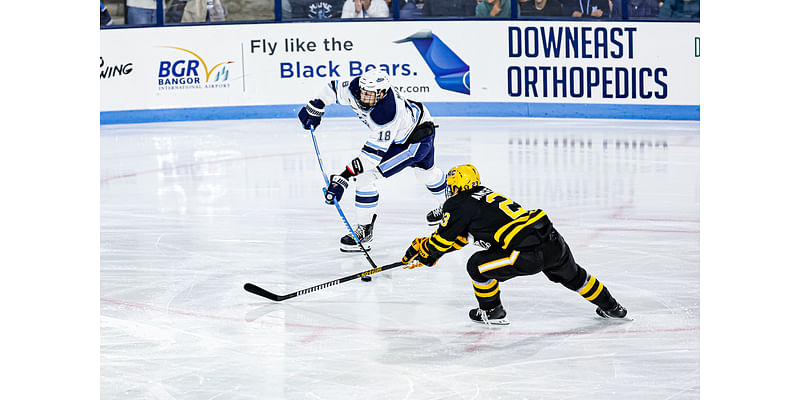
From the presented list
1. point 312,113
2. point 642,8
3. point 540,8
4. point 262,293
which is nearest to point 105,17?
point 540,8

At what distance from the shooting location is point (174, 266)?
17.8 feet

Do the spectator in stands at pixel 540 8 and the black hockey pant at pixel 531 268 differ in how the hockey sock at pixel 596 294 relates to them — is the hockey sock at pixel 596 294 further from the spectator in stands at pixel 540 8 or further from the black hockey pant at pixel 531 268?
the spectator in stands at pixel 540 8

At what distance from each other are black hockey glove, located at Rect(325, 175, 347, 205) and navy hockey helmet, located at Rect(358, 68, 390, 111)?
1.60 feet

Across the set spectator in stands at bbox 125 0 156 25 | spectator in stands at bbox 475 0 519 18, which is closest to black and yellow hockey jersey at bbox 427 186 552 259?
spectator in stands at bbox 475 0 519 18

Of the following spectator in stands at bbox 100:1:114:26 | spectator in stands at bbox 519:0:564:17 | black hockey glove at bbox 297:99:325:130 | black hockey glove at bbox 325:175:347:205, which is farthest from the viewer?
spectator in stands at bbox 100:1:114:26

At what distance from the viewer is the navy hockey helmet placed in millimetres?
5445

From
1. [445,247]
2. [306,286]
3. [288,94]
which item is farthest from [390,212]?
[288,94]

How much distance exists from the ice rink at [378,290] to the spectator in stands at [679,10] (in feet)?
8.15

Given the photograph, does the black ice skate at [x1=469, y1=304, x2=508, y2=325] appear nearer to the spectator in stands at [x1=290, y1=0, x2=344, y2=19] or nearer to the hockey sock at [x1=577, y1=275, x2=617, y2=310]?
the hockey sock at [x1=577, y1=275, x2=617, y2=310]

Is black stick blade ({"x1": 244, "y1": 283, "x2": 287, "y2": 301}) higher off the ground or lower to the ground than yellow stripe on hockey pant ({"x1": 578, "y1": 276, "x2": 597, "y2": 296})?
lower

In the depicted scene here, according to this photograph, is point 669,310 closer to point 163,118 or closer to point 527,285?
point 527,285

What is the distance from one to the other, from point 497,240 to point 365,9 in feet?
26.6

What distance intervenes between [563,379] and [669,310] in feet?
3.62

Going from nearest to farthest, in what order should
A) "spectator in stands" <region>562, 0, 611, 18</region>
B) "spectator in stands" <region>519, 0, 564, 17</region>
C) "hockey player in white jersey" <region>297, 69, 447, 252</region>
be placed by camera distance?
1. "hockey player in white jersey" <region>297, 69, 447, 252</region>
2. "spectator in stands" <region>562, 0, 611, 18</region>
3. "spectator in stands" <region>519, 0, 564, 17</region>
